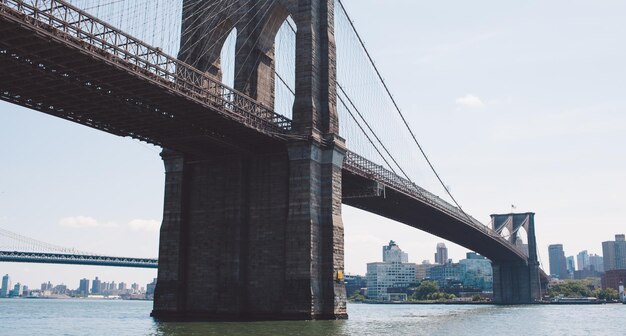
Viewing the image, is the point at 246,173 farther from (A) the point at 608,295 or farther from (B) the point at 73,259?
(A) the point at 608,295

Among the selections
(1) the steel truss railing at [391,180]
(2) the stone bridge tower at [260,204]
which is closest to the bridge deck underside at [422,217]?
(1) the steel truss railing at [391,180]

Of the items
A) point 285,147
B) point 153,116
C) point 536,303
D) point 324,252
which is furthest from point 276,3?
point 536,303

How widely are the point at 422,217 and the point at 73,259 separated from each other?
9960cm

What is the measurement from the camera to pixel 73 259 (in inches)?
6368

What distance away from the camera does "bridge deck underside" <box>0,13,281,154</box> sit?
3450cm

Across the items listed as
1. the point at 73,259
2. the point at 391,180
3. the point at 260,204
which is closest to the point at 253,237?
the point at 260,204

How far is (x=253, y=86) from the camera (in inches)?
2231

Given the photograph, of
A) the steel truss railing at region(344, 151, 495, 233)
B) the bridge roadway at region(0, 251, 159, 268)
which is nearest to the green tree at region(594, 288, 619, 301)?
the steel truss railing at region(344, 151, 495, 233)

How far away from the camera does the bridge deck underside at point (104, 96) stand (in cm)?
3450

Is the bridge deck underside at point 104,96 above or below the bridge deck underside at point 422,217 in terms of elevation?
above

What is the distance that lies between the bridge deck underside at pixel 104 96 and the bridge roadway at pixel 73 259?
11247cm

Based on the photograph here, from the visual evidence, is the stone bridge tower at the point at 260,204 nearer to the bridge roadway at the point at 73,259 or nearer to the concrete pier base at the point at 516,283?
the concrete pier base at the point at 516,283

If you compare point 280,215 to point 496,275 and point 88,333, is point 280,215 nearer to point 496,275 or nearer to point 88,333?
point 88,333

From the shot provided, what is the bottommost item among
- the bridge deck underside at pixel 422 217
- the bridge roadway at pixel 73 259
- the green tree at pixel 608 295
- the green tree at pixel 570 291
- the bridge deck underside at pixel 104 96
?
the green tree at pixel 608 295
